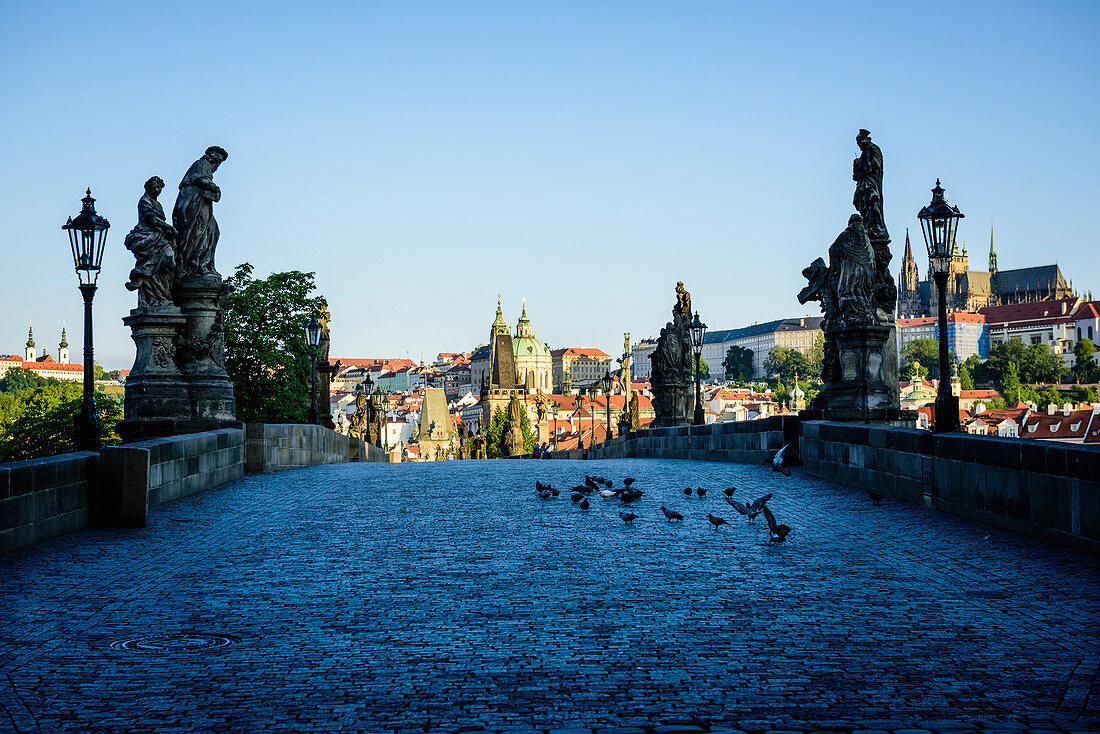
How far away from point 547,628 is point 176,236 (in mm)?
10844

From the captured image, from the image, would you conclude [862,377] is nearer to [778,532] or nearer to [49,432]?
[778,532]

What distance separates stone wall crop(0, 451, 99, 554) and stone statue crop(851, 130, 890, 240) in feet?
43.7

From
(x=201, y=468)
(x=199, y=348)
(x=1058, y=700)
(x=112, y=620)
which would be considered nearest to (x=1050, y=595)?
(x=1058, y=700)

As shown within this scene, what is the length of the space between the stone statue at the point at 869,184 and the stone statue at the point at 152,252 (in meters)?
11.1

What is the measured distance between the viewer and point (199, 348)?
15.1 m

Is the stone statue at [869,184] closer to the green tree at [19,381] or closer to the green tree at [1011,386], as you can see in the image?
the green tree at [1011,386]

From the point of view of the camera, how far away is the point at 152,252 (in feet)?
48.1

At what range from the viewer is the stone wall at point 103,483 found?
28.0 ft

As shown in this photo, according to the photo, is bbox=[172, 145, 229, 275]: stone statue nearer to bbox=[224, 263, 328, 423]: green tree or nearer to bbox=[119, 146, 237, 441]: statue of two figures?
bbox=[119, 146, 237, 441]: statue of two figures

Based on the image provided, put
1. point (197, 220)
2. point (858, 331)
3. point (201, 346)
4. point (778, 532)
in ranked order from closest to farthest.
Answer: point (778, 532)
point (201, 346)
point (197, 220)
point (858, 331)

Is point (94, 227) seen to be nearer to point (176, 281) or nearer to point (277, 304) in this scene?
point (176, 281)

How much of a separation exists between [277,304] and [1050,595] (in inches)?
1708

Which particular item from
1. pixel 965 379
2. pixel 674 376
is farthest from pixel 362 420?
pixel 965 379

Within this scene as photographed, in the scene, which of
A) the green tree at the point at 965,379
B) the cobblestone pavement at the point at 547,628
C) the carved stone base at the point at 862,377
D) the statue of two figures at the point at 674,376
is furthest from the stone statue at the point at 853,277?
the green tree at the point at 965,379
